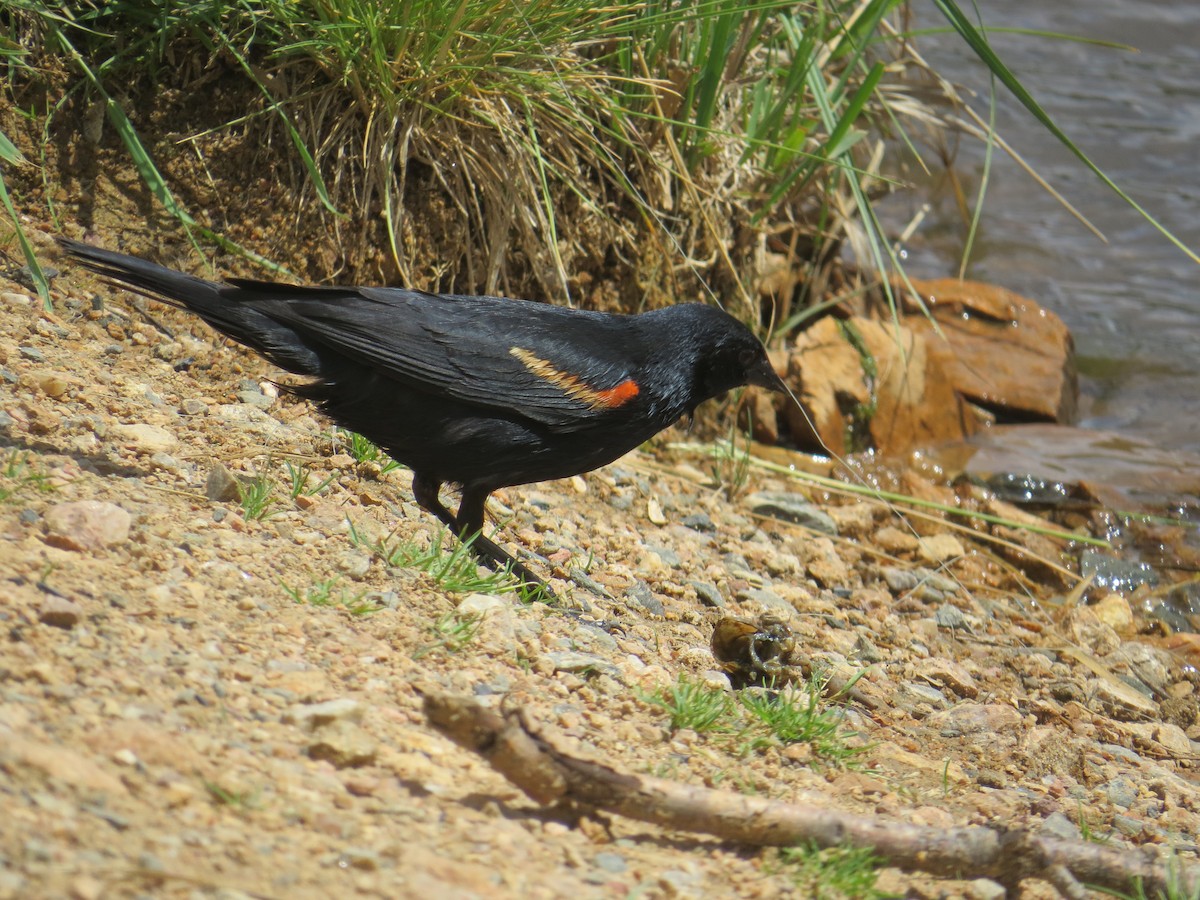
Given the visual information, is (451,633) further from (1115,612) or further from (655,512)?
(1115,612)

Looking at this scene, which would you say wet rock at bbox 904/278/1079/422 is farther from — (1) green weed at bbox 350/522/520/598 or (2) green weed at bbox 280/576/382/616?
(2) green weed at bbox 280/576/382/616

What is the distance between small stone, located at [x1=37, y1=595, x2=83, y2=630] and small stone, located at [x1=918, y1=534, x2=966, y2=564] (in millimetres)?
3662

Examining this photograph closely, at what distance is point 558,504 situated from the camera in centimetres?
491

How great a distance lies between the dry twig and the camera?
7.89 feet

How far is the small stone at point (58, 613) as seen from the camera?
257 cm

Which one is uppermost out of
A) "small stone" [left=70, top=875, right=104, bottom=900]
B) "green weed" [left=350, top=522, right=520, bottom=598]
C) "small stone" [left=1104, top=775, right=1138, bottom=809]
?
"small stone" [left=70, top=875, right=104, bottom=900]

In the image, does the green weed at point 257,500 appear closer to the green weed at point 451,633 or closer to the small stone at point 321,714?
the green weed at point 451,633

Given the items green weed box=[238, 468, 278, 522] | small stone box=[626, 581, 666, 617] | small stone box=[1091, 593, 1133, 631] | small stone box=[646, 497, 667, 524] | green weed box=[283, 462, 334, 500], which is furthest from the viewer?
small stone box=[1091, 593, 1133, 631]

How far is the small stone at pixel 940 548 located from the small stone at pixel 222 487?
2.99 m

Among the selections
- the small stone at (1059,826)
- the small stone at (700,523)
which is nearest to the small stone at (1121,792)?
the small stone at (1059,826)

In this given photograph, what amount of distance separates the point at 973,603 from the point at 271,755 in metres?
3.35

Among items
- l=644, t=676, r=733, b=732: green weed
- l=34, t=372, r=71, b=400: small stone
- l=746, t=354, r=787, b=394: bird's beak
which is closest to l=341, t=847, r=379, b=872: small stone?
l=644, t=676, r=733, b=732: green weed

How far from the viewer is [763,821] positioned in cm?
246

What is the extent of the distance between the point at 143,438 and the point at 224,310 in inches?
18.7
